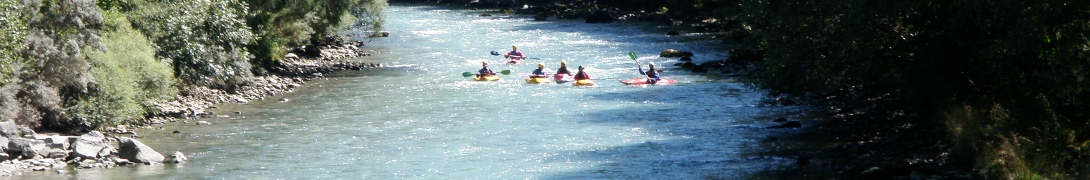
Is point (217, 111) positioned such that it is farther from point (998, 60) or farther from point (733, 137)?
point (998, 60)

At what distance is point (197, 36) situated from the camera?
3397 cm

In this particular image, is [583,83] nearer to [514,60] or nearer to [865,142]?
[514,60]

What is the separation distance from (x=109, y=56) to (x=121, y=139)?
4.52 metres

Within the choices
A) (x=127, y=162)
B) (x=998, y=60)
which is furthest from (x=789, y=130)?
(x=127, y=162)

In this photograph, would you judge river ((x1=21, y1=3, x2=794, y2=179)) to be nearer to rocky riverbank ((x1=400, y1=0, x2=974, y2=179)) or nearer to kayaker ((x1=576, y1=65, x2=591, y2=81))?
kayaker ((x1=576, y1=65, x2=591, y2=81))

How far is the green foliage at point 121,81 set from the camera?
28.9 meters

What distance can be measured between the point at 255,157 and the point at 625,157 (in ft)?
23.9

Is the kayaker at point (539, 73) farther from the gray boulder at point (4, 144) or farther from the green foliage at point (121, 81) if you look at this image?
the gray boulder at point (4, 144)

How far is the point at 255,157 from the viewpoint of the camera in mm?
26156

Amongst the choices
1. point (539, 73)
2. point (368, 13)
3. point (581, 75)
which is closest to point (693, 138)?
point (581, 75)

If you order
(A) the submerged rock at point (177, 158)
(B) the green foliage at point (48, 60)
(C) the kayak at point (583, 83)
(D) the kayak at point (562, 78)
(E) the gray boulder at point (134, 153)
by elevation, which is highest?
(B) the green foliage at point (48, 60)

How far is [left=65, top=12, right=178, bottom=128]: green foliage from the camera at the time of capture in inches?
1139

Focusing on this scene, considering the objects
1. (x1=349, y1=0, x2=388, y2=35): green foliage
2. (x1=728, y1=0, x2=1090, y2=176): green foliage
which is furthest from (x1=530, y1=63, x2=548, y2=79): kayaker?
(x1=349, y1=0, x2=388, y2=35): green foliage

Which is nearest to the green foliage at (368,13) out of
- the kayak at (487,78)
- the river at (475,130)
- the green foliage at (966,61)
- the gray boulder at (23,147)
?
the river at (475,130)
